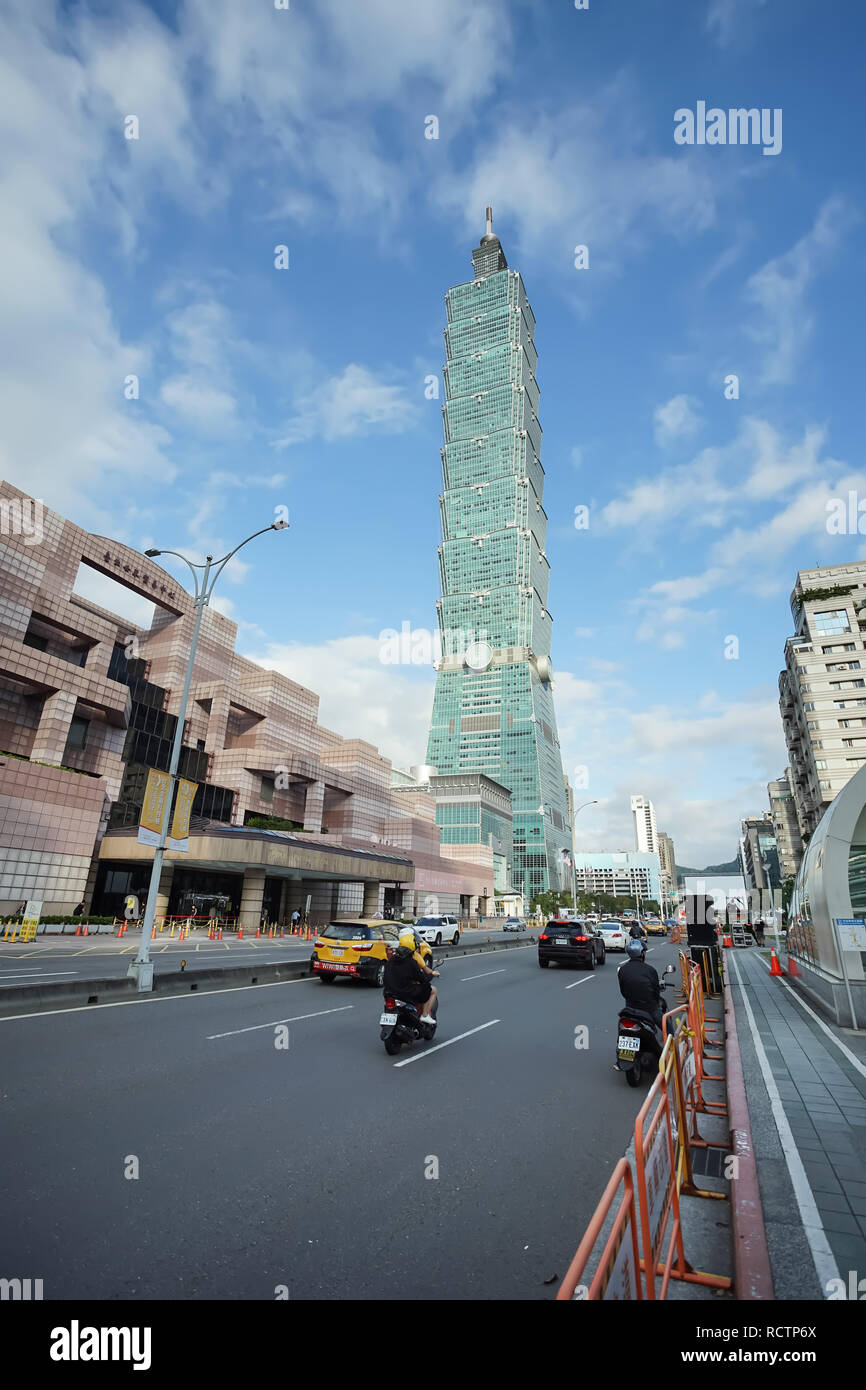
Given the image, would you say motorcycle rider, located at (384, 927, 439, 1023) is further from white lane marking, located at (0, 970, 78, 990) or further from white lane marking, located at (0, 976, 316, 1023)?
white lane marking, located at (0, 970, 78, 990)

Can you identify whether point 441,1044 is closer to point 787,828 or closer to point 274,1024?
point 274,1024

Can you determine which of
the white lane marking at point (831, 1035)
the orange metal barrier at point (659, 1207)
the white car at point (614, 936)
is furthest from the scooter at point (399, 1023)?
the white car at point (614, 936)

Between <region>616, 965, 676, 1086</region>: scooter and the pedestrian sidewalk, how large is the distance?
3.79ft

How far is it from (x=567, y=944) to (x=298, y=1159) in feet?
63.5

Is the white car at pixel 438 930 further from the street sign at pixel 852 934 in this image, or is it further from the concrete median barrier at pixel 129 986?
the street sign at pixel 852 934

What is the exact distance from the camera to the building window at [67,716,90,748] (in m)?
43.2

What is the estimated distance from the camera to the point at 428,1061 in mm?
8945

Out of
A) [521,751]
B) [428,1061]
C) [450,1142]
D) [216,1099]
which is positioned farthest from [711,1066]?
[521,751]

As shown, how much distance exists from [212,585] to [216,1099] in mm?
13383

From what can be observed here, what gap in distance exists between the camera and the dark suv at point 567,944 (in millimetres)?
23062

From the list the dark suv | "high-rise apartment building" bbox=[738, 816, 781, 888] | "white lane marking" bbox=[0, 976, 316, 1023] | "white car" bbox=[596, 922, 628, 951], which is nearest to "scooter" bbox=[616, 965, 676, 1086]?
"white lane marking" bbox=[0, 976, 316, 1023]

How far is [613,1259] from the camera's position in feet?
8.73

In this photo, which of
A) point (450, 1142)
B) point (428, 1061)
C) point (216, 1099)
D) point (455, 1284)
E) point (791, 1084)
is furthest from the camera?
point (428, 1061)

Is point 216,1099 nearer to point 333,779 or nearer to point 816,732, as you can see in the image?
point 333,779
